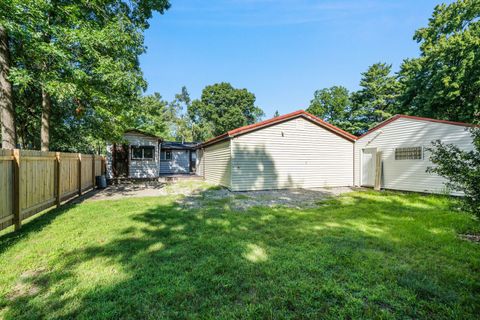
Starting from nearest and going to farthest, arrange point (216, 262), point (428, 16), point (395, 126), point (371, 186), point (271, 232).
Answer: point (216, 262) < point (271, 232) < point (395, 126) < point (371, 186) < point (428, 16)

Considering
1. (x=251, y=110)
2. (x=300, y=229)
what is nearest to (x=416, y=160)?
(x=300, y=229)

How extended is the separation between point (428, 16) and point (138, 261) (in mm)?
27241

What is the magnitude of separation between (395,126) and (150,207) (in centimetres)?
1150

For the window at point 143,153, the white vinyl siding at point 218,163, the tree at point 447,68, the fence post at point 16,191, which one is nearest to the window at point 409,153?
the tree at point 447,68

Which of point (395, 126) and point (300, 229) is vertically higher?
point (395, 126)

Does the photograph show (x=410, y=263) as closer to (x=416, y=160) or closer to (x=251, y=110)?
A: (x=416, y=160)

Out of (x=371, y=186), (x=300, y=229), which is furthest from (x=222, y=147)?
(x=371, y=186)

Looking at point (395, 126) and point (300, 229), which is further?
point (395, 126)

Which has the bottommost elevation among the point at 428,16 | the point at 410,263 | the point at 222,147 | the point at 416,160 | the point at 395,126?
the point at 410,263

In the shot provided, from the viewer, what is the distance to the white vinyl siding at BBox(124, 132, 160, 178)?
50.0 ft

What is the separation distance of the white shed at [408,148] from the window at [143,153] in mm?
14256

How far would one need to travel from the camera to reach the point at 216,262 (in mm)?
3168

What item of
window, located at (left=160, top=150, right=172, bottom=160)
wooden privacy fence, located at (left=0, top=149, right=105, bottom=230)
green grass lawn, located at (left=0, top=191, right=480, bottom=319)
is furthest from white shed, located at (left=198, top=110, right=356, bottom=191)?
window, located at (left=160, top=150, right=172, bottom=160)

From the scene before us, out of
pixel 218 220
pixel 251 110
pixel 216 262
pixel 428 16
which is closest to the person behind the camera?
pixel 216 262
